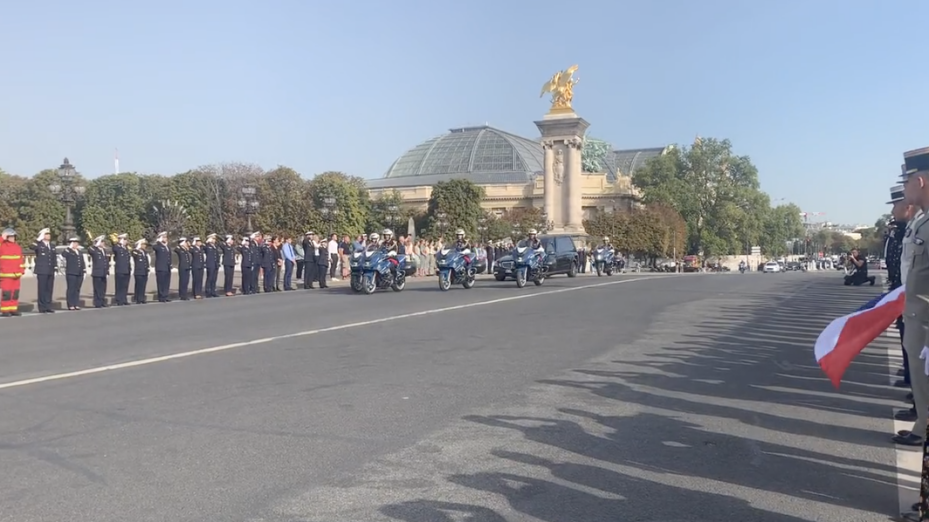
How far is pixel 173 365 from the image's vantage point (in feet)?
35.3

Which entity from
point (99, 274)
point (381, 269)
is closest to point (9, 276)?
point (99, 274)

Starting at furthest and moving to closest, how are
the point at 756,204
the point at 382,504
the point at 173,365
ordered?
1. the point at 756,204
2. the point at 173,365
3. the point at 382,504

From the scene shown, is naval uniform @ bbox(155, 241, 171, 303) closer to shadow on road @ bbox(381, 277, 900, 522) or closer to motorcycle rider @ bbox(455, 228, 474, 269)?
motorcycle rider @ bbox(455, 228, 474, 269)

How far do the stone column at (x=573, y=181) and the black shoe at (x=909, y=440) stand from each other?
235 ft

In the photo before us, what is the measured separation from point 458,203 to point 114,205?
36515mm

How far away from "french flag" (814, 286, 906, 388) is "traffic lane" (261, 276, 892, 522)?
730mm

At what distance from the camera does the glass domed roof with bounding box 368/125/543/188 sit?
453 ft

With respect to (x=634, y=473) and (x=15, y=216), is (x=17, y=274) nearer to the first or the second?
(x=634, y=473)

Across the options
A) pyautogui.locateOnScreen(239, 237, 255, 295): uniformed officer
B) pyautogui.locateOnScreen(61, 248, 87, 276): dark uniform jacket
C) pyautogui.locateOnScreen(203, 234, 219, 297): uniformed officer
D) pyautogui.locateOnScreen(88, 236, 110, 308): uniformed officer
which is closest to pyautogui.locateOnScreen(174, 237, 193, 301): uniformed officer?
pyautogui.locateOnScreen(203, 234, 219, 297): uniformed officer

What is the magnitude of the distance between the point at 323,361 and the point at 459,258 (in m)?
17.2

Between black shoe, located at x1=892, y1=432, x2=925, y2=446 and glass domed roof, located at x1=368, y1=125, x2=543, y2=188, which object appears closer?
black shoe, located at x1=892, y1=432, x2=925, y2=446

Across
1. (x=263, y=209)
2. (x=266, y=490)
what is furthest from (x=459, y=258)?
(x=263, y=209)

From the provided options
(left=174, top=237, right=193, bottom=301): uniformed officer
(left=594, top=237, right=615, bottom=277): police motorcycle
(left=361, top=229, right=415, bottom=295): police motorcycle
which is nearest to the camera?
(left=174, top=237, right=193, bottom=301): uniformed officer

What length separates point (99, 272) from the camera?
898 inches
